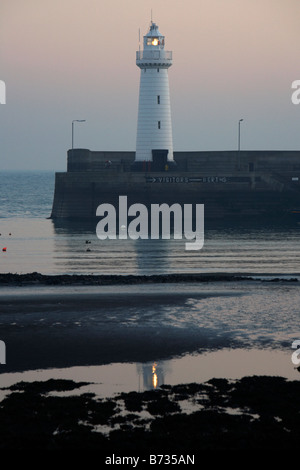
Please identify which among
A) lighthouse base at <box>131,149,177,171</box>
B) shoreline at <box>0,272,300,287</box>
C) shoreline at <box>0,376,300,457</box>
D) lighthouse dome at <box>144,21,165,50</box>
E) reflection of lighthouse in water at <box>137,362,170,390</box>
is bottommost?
shoreline at <box>0,376,300,457</box>

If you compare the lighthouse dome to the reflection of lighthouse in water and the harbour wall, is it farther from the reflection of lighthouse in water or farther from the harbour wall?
the reflection of lighthouse in water

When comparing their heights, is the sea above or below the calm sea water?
below

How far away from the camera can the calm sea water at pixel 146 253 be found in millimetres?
37250

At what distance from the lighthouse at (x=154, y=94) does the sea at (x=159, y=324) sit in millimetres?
30812

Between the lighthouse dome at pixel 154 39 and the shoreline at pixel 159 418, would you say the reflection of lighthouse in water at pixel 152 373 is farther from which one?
the lighthouse dome at pixel 154 39

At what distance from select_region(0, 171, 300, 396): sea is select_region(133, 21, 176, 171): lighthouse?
30812 millimetres

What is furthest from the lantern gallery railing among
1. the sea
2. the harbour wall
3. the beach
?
the beach

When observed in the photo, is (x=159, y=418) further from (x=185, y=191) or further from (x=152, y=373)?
(x=185, y=191)

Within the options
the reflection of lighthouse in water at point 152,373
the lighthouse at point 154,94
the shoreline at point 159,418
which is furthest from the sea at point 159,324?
the lighthouse at point 154,94

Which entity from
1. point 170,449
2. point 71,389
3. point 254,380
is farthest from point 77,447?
point 254,380

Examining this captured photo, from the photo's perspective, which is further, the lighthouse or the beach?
the lighthouse

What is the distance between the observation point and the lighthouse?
71000 millimetres

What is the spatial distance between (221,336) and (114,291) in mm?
8819
